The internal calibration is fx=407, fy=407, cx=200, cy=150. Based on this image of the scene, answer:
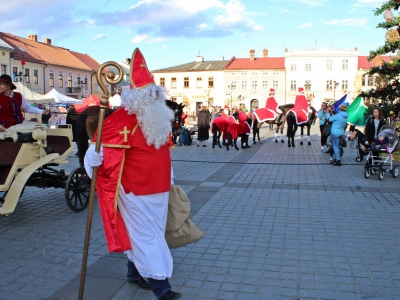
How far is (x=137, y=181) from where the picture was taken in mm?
3438

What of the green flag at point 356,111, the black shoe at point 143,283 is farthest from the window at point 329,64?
the black shoe at point 143,283

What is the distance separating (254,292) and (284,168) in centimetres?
807

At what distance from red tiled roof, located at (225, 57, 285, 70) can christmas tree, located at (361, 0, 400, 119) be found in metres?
60.8

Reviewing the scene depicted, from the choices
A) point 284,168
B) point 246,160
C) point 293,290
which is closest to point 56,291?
point 293,290

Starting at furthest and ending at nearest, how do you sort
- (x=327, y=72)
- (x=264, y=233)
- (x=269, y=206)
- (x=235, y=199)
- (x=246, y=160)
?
(x=327, y=72) → (x=246, y=160) → (x=235, y=199) → (x=269, y=206) → (x=264, y=233)

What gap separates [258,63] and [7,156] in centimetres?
6839

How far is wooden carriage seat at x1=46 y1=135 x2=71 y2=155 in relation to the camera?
7296mm

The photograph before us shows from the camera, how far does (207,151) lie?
53.8ft

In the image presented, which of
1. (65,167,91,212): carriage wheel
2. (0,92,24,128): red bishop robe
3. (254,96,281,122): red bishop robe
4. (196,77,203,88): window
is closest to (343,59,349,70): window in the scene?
(196,77,203,88): window

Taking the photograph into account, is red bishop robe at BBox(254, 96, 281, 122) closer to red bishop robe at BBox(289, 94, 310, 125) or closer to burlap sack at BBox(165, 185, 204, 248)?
red bishop robe at BBox(289, 94, 310, 125)

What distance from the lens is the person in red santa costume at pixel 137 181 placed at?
3.40 meters

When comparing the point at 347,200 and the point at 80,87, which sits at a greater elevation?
the point at 80,87

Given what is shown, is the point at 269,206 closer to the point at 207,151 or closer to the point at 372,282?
the point at 372,282

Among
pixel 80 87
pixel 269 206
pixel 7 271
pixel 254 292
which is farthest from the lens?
pixel 80 87
